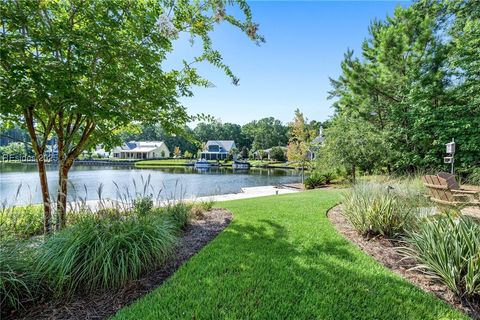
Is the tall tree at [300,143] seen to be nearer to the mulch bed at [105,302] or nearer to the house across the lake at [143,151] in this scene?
the mulch bed at [105,302]

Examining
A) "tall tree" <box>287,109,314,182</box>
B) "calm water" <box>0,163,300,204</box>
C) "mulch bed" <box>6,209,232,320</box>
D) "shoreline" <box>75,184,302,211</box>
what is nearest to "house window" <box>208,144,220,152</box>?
"calm water" <box>0,163,300,204</box>

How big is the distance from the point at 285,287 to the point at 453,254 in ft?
6.39

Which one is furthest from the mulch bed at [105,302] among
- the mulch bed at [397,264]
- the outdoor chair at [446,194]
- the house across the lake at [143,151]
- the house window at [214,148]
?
the house across the lake at [143,151]

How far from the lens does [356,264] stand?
315 centimetres

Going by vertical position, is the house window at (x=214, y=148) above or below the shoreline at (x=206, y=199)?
above

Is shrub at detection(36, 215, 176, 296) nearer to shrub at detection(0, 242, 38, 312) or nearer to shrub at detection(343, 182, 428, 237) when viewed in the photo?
shrub at detection(0, 242, 38, 312)

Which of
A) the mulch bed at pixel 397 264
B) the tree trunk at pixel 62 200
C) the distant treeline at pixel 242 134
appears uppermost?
the distant treeline at pixel 242 134

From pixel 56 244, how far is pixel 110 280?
0.74 m

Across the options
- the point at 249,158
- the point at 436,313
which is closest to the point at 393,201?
the point at 436,313

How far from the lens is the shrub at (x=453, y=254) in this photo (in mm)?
2527

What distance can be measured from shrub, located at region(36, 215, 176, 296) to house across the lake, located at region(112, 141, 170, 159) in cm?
6103

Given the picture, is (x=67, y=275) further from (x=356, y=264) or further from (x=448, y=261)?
(x=448, y=261)

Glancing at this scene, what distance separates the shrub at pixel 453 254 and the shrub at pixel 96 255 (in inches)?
130

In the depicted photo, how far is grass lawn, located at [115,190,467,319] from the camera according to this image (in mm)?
2211
